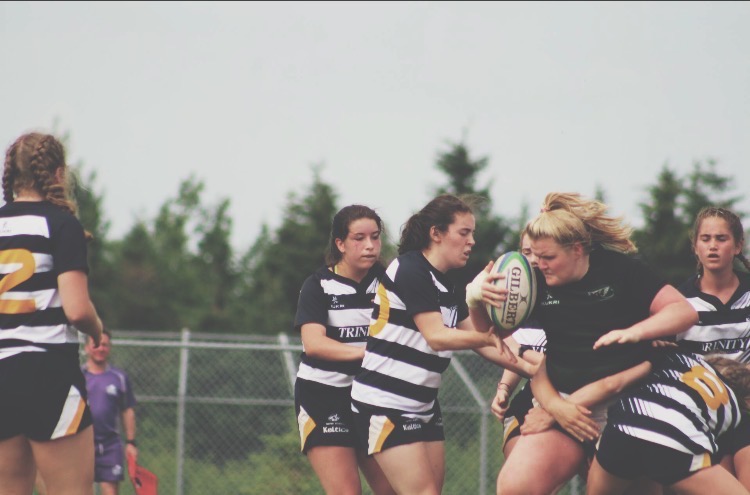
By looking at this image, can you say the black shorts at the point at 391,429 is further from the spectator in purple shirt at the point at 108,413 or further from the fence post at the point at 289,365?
the fence post at the point at 289,365

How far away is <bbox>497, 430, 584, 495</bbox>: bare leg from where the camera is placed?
172 inches

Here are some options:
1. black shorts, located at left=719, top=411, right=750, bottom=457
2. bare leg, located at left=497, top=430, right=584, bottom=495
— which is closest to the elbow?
bare leg, located at left=497, top=430, right=584, bottom=495

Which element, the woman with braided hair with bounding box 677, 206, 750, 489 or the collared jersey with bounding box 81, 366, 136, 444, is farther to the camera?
the collared jersey with bounding box 81, 366, 136, 444

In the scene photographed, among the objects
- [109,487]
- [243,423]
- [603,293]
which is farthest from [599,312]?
[243,423]

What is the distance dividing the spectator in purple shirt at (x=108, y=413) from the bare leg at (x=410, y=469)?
5012 millimetres

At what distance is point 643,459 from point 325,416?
6.52ft

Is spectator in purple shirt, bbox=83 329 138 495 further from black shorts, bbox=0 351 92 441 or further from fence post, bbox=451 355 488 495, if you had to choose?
black shorts, bbox=0 351 92 441

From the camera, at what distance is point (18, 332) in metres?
4.27

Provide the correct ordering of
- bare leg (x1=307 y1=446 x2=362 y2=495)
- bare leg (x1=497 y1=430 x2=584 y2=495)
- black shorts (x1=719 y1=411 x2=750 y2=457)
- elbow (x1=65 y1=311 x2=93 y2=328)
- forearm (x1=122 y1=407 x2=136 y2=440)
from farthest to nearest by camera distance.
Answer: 1. forearm (x1=122 y1=407 x2=136 y2=440)
2. bare leg (x1=307 y1=446 x2=362 y2=495)
3. black shorts (x1=719 y1=411 x2=750 y2=457)
4. bare leg (x1=497 y1=430 x2=584 y2=495)
5. elbow (x1=65 y1=311 x2=93 y2=328)

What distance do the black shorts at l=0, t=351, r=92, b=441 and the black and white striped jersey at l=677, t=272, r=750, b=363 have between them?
351 cm

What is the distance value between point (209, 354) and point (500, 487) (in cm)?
782

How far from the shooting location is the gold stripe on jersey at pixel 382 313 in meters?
5.07

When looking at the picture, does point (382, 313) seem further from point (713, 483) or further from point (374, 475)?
point (713, 483)

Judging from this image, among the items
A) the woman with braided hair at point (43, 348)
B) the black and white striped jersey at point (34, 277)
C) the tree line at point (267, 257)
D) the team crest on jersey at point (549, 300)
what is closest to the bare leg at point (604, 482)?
the team crest on jersey at point (549, 300)
